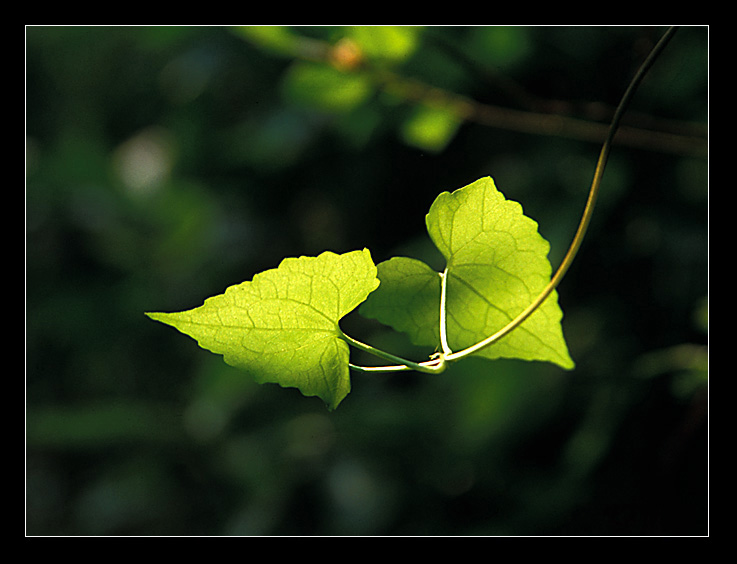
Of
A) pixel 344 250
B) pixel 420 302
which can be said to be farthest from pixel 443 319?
pixel 344 250

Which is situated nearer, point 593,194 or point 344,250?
point 593,194

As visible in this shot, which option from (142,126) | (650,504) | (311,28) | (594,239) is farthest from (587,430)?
(142,126)

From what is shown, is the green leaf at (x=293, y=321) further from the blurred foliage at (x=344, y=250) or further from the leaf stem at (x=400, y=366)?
the blurred foliage at (x=344, y=250)

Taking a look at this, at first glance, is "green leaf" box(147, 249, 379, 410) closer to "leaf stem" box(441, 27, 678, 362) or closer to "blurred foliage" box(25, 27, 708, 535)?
"leaf stem" box(441, 27, 678, 362)

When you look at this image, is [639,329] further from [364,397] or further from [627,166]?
[364,397]

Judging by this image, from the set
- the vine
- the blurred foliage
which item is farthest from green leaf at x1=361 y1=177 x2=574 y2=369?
the blurred foliage

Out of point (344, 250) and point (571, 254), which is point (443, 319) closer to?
point (571, 254)
